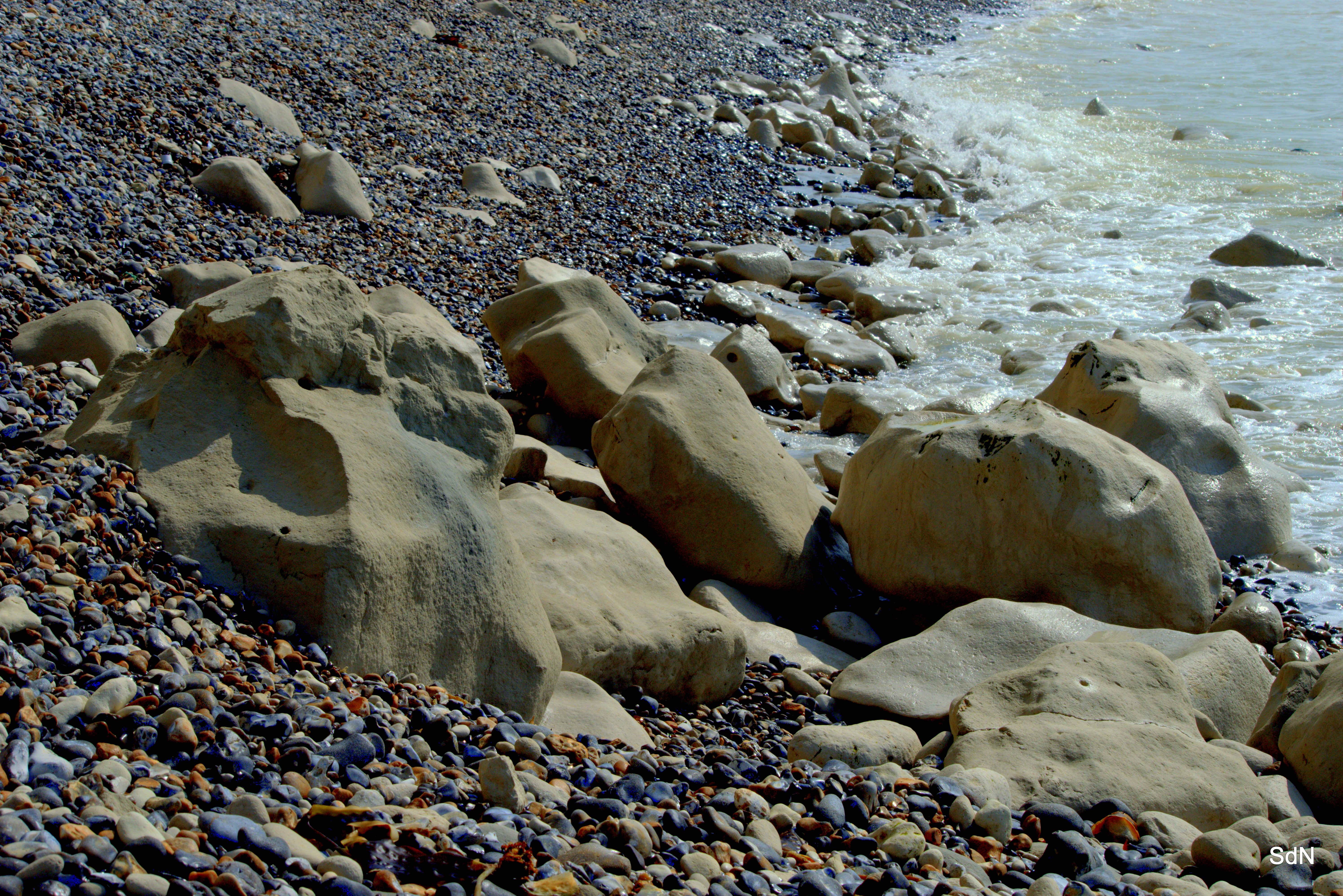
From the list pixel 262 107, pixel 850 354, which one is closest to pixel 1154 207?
pixel 850 354

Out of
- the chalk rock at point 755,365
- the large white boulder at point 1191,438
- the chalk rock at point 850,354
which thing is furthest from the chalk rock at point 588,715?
the chalk rock at point 850,354

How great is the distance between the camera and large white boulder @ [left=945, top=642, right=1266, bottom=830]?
338 cm

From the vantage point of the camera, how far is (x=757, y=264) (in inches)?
386

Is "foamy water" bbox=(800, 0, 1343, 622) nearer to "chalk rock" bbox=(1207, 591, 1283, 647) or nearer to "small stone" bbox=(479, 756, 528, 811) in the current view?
"chalk rock" bbox=(1207, 591, 1283, 647)

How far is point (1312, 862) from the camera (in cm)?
303

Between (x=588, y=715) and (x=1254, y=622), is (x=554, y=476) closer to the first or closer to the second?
(x=588, y=715)

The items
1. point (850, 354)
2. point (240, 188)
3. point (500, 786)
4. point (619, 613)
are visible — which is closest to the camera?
point (500, 786)

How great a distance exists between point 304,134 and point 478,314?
2.98m

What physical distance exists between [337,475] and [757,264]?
690 cm

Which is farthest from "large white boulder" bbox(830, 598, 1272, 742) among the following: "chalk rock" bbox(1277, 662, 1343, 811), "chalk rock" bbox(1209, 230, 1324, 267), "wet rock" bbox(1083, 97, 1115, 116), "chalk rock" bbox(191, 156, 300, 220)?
"wet rock" bbox(1083, 97, 1115, 116)

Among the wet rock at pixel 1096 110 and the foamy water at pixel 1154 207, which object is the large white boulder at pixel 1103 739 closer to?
the foamy water at pixel 1154 207

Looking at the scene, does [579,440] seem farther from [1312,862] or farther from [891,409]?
[1312,862]

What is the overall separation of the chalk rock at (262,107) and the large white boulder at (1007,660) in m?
7.07

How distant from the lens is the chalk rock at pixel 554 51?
46.0ft
